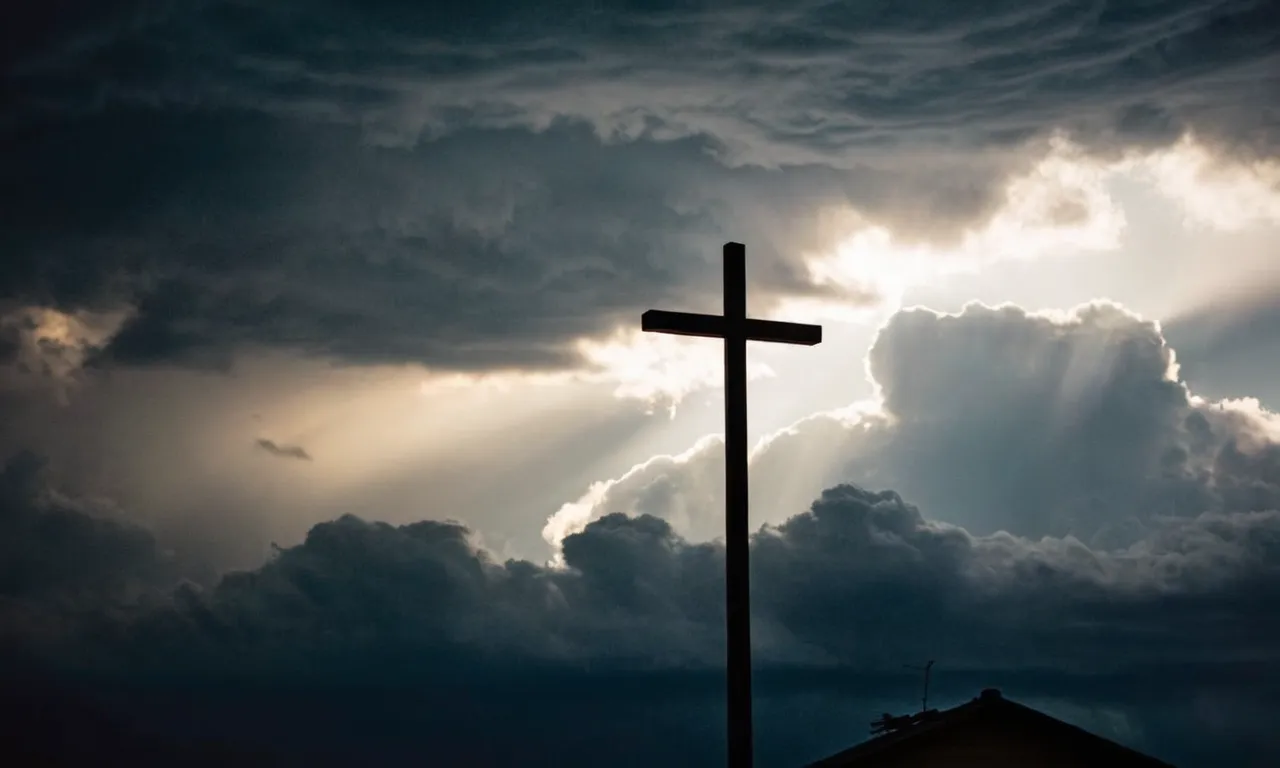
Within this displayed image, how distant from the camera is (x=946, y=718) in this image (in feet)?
55.1

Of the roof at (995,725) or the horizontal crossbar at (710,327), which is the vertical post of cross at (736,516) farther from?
the roof at (995,725)

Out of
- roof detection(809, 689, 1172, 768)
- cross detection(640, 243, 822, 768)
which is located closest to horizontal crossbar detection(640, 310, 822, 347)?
cross detection(640, 243, 822, 768)

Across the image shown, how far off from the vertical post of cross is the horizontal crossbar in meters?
0.16

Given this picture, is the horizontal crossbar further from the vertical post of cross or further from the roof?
the roof

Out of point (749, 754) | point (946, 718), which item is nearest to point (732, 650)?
point (749, 754)

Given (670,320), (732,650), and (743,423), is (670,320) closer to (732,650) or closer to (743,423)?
(743,423)

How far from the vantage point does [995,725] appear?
17.4m

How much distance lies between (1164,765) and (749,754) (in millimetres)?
5535

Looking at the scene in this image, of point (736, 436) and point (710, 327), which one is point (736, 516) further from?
point (710, 327)

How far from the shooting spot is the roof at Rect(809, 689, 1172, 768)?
16500 millimetres

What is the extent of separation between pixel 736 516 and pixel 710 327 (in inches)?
92.1

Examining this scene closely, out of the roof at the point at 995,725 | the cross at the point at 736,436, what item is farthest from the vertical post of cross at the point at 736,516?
the roof at the point at 995,725

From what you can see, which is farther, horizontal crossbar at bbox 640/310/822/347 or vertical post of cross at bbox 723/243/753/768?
horizontal crossbar at bbox 640/310/822/347

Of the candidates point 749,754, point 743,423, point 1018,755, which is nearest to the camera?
point 749,754
